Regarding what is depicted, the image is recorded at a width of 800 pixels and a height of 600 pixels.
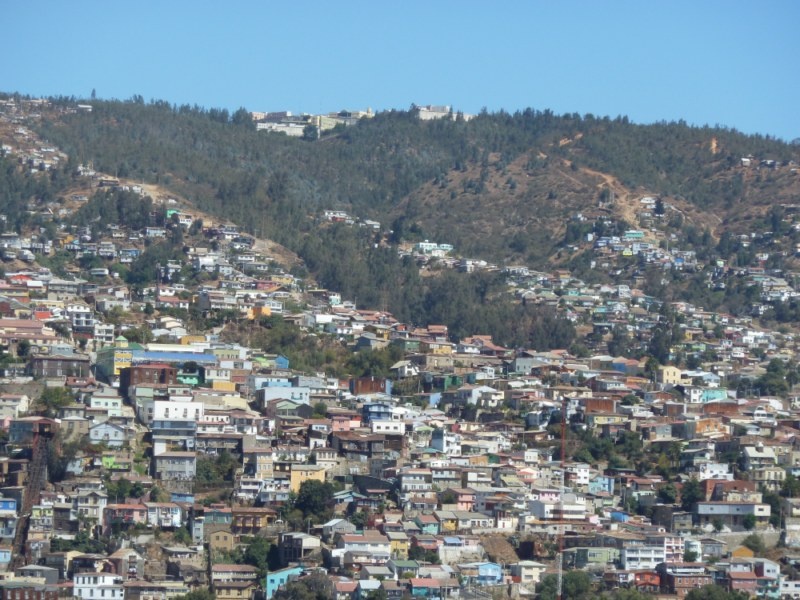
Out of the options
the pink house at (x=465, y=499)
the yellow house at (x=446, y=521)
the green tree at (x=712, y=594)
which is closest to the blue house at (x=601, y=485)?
the pink house at (x=465, y=499)

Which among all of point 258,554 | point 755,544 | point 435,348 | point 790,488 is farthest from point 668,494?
point 435,348

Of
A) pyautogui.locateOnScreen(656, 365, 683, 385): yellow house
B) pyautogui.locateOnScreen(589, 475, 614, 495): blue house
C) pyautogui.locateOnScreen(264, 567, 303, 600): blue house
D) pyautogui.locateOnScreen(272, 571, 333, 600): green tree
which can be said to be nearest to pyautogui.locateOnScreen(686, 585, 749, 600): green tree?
pyautogui.locateOnScreen(272, 571, 333, 600): green tree

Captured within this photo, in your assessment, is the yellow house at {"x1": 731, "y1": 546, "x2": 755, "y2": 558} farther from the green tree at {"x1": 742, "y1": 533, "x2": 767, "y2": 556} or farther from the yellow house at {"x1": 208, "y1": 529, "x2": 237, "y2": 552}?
the yellow house at {"x1": 208, "y1": 529, "x2": 237, "y2": 552}

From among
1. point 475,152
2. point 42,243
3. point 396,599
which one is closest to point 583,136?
point 475,152

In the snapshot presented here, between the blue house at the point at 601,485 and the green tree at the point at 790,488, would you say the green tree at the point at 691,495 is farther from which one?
the green tree at the point at 790,488

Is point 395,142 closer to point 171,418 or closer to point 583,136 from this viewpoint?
point 583,136

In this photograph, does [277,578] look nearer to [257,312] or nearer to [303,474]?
[303,474]
